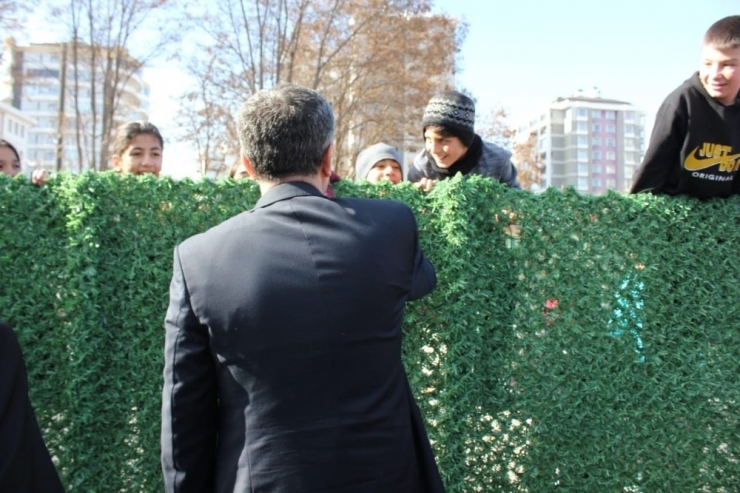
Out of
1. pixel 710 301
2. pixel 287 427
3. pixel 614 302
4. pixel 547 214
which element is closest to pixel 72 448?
pixel 287 427

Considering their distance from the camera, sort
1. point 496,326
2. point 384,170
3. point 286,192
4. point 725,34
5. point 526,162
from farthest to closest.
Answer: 1. point 526,162
2. point 384,170
3. point 725,34
4. point 496,326
5. point 286,192

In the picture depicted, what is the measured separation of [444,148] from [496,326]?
3.90ft

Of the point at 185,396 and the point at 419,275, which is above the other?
the point at 419,275

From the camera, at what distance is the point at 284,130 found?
6.05 ft

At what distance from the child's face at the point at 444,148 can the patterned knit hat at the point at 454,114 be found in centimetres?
4

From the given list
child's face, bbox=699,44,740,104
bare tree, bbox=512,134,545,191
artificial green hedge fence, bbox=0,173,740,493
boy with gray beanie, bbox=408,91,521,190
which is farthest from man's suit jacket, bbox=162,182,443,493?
bare tree, bbox=512,134,545,191

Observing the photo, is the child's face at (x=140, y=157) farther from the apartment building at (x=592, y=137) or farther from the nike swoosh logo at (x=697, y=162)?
the apartment building at (x=592, y=137)

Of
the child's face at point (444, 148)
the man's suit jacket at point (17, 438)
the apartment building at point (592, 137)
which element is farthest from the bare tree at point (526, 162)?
the apartment building at point (592, 137)

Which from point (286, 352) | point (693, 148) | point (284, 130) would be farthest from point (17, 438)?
point (693, 148)

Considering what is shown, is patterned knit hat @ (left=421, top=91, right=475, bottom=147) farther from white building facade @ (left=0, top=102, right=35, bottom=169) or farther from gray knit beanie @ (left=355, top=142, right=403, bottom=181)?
white building facade @ (left=0, top=102, right=35, bottom=169)

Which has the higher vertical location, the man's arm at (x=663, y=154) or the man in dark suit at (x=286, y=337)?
the man's arm at (x=663, y=154)

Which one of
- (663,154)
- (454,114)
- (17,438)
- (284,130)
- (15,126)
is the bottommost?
(17,438)

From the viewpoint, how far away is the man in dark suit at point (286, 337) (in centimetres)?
177

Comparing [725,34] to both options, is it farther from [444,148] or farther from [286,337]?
[286,337]
